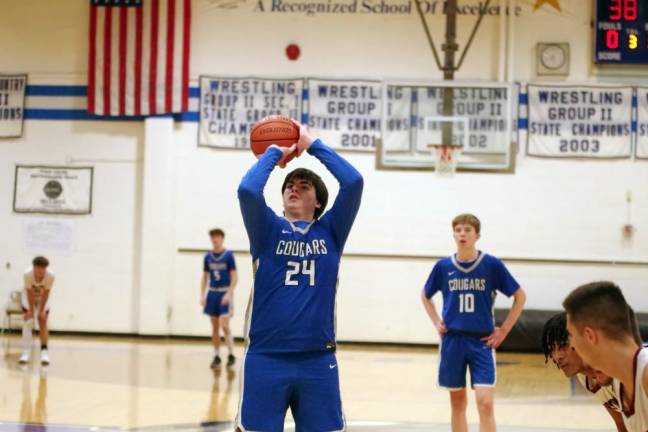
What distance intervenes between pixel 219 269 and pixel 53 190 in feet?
17.6

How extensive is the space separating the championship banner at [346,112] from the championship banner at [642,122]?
459 cm

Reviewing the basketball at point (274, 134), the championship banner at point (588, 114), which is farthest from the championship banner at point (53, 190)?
the basketball at point (274, 134)

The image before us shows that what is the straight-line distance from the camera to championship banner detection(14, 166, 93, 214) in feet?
60.4

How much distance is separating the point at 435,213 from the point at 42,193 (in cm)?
737

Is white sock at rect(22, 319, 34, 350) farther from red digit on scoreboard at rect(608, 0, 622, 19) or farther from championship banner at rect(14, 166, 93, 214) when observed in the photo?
red digit on scoreboard at rect(608, 0, 622, 19)

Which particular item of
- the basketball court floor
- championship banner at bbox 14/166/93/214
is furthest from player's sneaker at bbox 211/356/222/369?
championship banner at bbox 14/166/93/214

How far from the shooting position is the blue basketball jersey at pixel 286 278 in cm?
481

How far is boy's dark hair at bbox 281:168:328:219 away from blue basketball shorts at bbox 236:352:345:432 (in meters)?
0.83

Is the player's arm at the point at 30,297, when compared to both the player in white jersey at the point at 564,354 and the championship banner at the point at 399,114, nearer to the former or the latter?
the championship banner at the point at 399,114

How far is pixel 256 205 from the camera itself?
488cm

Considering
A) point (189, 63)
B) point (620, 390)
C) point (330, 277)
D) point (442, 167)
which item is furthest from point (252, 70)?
point (620, 390)

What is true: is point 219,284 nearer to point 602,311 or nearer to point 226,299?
point 226,299

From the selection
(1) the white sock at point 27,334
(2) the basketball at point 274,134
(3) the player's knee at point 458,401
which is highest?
(2) the basketball at point 274,134

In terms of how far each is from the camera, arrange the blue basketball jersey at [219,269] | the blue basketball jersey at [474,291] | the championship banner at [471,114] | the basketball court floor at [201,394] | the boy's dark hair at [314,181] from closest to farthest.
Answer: the boy's dark hair at [314,181] → the blue basketball jersey at [474,291] → the basketball court floor at [201,394] → the blue basketball jersey at [219,269] → the championship banner at [471,114]
